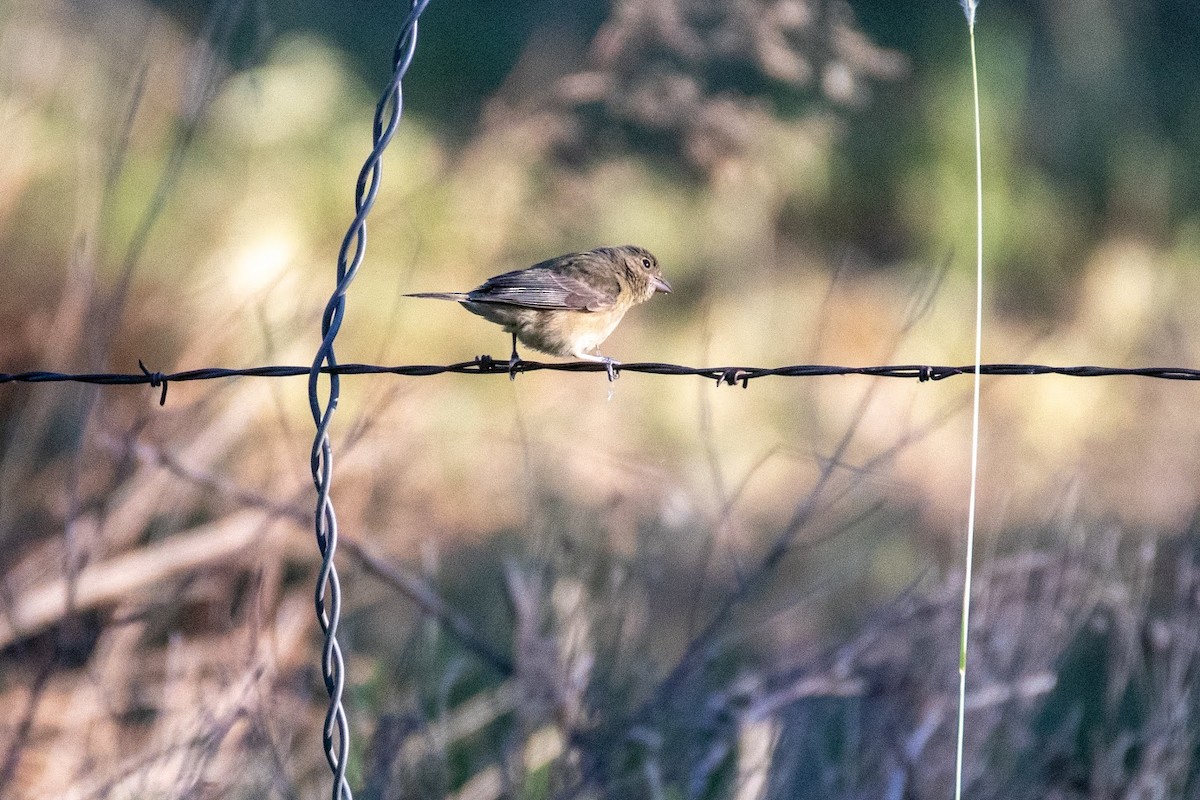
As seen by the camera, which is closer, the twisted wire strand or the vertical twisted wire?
the vertical twisted wire

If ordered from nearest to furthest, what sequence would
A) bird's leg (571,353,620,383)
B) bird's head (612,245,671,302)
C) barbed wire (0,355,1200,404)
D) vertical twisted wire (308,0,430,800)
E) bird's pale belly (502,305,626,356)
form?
vertical twisted wire (308,0,430,800)
barbed wire (0,355,1200,404)
bird's leg (571,353,620,383)
bird's pale belly (502,305,626,356)
bird's head (612,245,671,302)

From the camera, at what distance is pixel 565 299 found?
3.98m

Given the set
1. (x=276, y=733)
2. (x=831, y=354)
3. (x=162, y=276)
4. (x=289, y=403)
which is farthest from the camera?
(x=831, y=354)

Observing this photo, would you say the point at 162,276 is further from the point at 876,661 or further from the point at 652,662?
the point at 876,661

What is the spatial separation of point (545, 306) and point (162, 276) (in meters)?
3.79

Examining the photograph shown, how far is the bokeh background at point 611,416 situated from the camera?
384 centimetres

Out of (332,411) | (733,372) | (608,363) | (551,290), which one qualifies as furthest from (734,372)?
(551,290)

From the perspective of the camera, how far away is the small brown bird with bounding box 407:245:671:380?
3832mm

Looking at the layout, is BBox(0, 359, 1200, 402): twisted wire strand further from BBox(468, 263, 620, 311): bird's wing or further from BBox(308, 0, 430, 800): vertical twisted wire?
BBox(468, 263, 620, 311): bird's wing

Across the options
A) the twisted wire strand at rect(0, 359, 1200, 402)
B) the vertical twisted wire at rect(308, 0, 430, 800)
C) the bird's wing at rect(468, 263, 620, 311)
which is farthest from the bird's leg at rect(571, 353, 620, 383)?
the vertical twisted wire at rect(308, 0, 430, 800)

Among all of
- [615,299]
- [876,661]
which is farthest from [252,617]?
[876,661]

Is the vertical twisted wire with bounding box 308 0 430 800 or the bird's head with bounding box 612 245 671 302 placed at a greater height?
the bird's head with bounding box 612 245 671 302

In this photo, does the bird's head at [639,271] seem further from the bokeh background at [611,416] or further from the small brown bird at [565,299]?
the bokeh background at [611,416]

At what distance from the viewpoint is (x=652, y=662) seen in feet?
13.6
